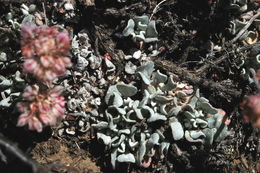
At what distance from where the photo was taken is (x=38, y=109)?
3301mm

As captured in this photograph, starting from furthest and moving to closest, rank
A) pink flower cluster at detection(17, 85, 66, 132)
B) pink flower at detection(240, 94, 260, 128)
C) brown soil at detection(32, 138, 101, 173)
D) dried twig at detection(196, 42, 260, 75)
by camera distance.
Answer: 1. dried twig at detection(196, 42, 260, 75)
2. brown soil at detection(32, 138, 101, 173)
3. pink flower cluster at detection(17, 85, 66, 132)
4. pink flower at detection(240, 94, 260, 128)

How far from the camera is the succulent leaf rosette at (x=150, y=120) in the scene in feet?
12.8

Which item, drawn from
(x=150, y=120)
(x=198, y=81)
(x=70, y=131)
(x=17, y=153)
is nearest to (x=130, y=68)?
(x=150, y=120)

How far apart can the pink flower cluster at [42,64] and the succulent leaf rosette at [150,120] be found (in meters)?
0.73

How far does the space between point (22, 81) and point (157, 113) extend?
1302mm

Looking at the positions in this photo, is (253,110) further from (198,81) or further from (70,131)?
(70,131)

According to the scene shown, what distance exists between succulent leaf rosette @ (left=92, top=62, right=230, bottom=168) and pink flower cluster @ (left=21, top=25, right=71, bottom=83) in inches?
35.2

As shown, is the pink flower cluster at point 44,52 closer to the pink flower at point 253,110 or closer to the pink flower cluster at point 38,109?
the pink flower cluster at point 38,109

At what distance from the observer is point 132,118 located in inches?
158

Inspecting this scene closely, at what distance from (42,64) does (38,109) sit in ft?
1.27

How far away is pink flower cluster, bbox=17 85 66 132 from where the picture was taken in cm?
328

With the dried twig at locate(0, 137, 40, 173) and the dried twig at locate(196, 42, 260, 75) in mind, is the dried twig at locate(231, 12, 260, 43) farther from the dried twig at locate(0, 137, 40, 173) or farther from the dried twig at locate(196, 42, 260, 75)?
the dried twig at locate(0, 137, 40, 173)

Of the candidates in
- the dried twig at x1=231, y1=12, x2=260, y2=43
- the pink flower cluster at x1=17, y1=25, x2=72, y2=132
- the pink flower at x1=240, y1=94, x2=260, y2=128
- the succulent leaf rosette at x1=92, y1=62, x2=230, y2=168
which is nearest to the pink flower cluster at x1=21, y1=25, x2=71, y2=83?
the pink flower cluster at x1=17, y1=25, x2=72, y2=132

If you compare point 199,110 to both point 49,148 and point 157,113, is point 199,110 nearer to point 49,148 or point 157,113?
point 157,113
